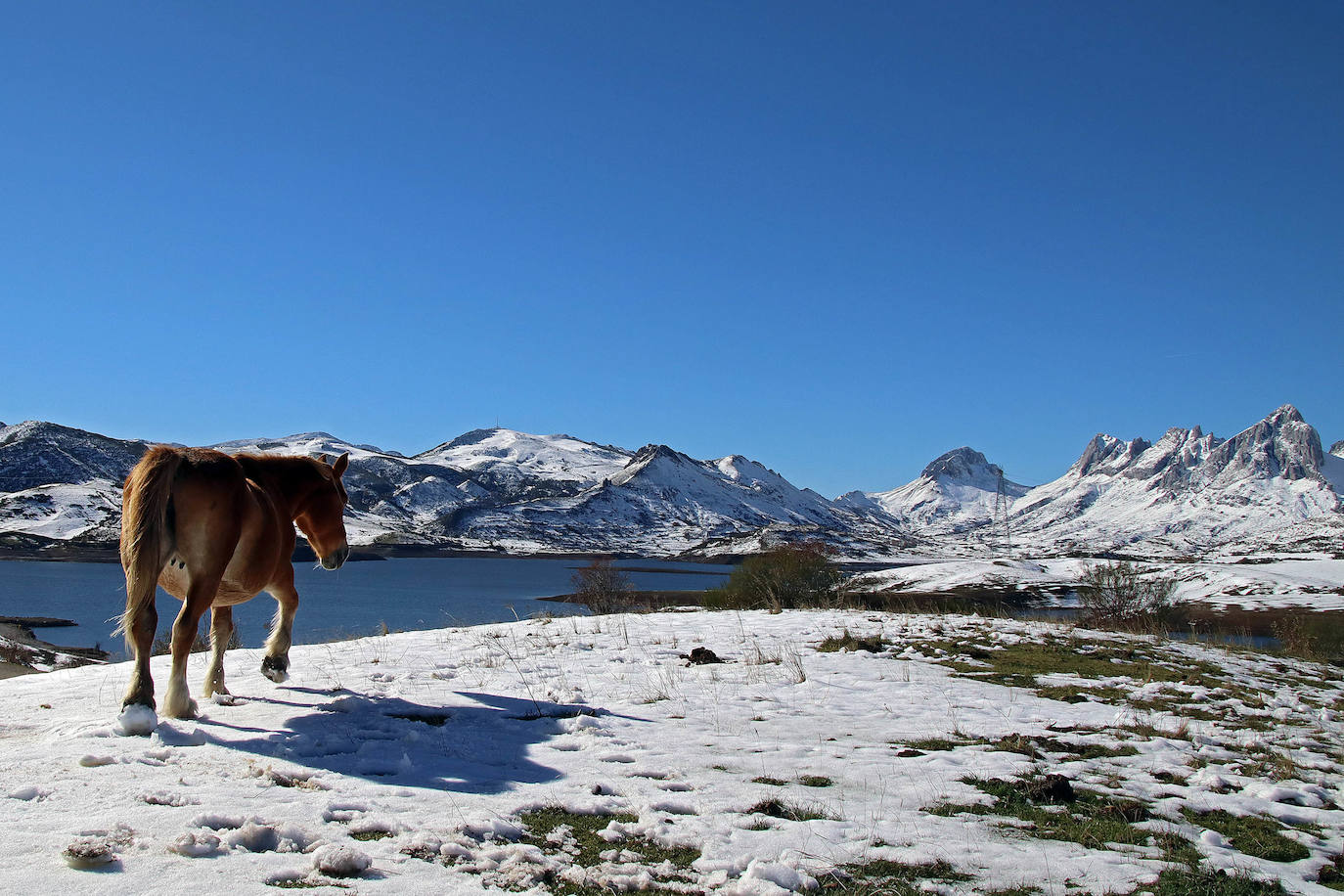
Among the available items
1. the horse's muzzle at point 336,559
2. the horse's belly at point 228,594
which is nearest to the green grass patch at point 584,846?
the horse's belly at point 228,594

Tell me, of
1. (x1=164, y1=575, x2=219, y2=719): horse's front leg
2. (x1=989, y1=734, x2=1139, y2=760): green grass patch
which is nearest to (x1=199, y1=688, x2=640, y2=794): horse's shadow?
(x1=164, y1=575, x2=219, y2=719): horse's front leg

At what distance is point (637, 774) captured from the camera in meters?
5.77

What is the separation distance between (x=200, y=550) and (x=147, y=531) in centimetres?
48

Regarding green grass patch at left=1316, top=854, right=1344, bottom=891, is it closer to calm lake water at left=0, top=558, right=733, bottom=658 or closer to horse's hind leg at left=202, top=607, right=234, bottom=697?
horse's hind leg at left=202, top=607, right=234, bottom=697

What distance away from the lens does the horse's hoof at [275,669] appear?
8461 mm

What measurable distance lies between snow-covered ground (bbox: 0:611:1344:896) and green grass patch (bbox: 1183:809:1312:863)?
5 cm

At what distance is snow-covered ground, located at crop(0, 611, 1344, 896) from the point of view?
3.96 m

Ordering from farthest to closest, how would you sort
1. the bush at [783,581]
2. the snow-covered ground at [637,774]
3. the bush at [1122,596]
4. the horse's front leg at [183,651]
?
1. the bush at [1122,596]
2. the bush at [783,581]
3. the horse's front leg at [183,651]
4. the snow-covered ground at [637,774]

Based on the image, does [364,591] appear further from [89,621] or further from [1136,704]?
[1136,704]

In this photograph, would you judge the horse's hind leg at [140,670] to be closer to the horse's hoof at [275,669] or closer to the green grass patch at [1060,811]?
the horse's hoof at [275,669]

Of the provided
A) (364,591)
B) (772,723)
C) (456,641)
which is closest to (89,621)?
(364,591)

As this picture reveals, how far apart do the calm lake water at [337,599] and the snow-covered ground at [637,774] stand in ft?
38.5

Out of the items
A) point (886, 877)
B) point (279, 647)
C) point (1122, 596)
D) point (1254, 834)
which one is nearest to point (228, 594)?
point (279, 647)

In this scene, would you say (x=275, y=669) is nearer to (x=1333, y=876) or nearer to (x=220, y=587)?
(x=220, y=587)
